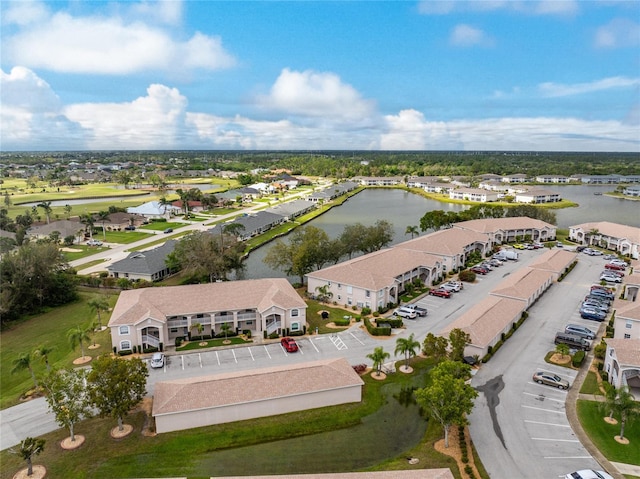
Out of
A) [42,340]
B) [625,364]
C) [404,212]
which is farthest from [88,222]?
[625,364]

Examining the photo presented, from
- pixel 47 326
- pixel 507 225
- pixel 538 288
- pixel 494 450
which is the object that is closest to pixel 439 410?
pixel 494 450

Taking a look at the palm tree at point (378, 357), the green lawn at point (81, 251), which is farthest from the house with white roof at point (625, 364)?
the green lawn at point (81, 251)

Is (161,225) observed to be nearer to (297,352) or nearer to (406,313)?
(406,313)

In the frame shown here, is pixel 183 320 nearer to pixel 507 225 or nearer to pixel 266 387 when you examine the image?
pixel 266 387

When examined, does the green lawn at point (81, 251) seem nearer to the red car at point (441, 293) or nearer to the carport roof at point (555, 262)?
the red car at point (441, 293)

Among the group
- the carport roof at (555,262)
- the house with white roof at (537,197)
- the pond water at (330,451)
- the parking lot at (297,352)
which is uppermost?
the house with white roof at (537,197)

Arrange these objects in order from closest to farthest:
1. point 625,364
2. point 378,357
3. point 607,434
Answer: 1. point 607,434
2. point 625,364
3. point 378,357
